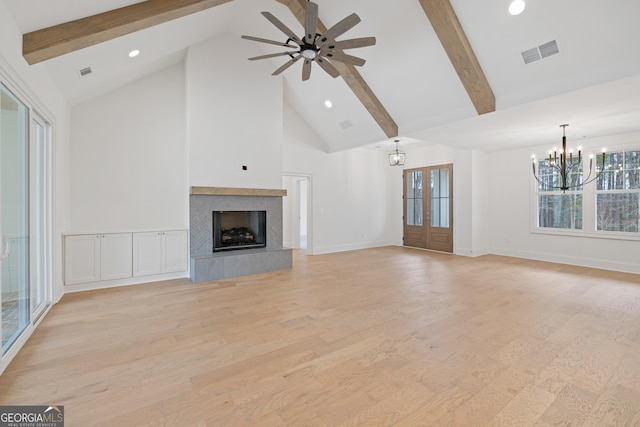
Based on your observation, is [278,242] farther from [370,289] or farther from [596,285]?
[596,285]

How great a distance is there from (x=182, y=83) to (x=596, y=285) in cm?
792

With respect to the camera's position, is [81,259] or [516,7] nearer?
[516,7]

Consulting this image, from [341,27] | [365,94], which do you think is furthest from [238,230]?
[341,27]

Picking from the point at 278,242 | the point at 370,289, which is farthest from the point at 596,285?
the point at 278,242

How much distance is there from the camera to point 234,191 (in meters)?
5.54

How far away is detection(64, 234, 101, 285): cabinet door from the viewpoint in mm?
4355

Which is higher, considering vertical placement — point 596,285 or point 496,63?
point 496,63

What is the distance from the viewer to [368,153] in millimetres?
9023

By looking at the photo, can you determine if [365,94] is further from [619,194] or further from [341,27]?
[619,194]

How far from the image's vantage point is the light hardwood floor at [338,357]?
1.89 metres

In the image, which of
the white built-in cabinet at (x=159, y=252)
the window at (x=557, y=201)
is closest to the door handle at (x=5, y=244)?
the white built-in cabinet at (x=159, y=252)

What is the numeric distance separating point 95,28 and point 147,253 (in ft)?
11.0

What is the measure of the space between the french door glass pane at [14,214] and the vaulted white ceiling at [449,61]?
0.82 meters

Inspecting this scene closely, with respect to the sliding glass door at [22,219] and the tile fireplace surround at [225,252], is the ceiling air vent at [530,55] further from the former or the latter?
the sliding glass door at [22,219]
